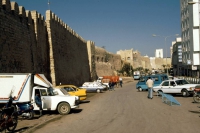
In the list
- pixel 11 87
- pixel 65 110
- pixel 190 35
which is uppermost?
pixel 190 35

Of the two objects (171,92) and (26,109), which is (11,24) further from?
(171,92)

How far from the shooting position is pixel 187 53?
167 feet

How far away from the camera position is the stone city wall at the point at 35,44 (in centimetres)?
1405

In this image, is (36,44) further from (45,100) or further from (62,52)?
(45,100)

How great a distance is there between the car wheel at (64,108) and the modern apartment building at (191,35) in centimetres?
3583

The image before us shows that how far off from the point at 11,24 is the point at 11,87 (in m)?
5.78

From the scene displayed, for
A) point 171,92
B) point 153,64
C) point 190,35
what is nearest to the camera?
point 171,92

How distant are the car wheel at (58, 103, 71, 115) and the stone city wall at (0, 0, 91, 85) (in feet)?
11.7

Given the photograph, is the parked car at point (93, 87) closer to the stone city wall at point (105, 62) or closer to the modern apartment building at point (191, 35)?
the modern apartment building at point (191, 35)

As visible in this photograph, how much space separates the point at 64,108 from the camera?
12031 millimetres

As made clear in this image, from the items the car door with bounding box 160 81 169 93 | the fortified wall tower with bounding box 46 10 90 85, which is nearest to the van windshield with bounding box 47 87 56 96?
Result: the fortified wall tower with bounding box 46 10 90 85

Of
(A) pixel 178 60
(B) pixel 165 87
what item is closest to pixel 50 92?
(B) pixel 165 87

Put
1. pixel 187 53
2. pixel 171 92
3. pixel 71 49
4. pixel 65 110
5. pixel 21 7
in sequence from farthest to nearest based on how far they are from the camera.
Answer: pixel 187 53
pixel 71 49
pixel 171 92
pixel 21 7
pixel 65 110

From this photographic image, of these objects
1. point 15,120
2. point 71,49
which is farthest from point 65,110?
point 71,49
